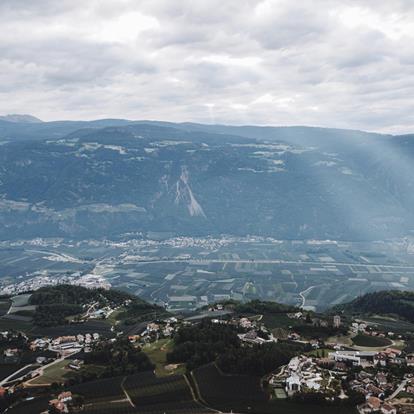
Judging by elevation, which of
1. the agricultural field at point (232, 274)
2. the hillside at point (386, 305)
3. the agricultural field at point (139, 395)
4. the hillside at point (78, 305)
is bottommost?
the agricultural field at point (232, 274)

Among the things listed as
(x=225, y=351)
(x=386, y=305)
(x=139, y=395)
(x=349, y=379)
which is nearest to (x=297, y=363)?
(x=349, y=379)

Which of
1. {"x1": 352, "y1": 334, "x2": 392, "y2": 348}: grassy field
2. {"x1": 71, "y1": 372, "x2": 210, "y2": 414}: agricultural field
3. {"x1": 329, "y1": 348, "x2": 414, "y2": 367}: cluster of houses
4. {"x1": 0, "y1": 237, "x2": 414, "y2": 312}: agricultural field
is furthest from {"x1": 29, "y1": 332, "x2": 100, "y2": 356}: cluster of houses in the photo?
{"x1": 0, "y1": 237, "x2": 414, "y2": 312}: agricultural field

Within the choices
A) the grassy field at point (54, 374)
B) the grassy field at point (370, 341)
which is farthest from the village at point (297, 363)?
the grassy field at point (370, 341)

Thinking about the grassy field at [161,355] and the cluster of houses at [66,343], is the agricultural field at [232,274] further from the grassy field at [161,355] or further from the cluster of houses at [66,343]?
the grassy field at [161,355]

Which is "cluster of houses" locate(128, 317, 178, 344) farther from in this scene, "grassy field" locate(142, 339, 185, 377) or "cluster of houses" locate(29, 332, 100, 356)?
"cluster of houses" locate(29, 332, 100, 356)

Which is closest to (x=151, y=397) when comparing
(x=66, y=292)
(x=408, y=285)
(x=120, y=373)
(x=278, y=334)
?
(x=120, y=373)

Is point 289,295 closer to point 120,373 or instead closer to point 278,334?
point 278,334
